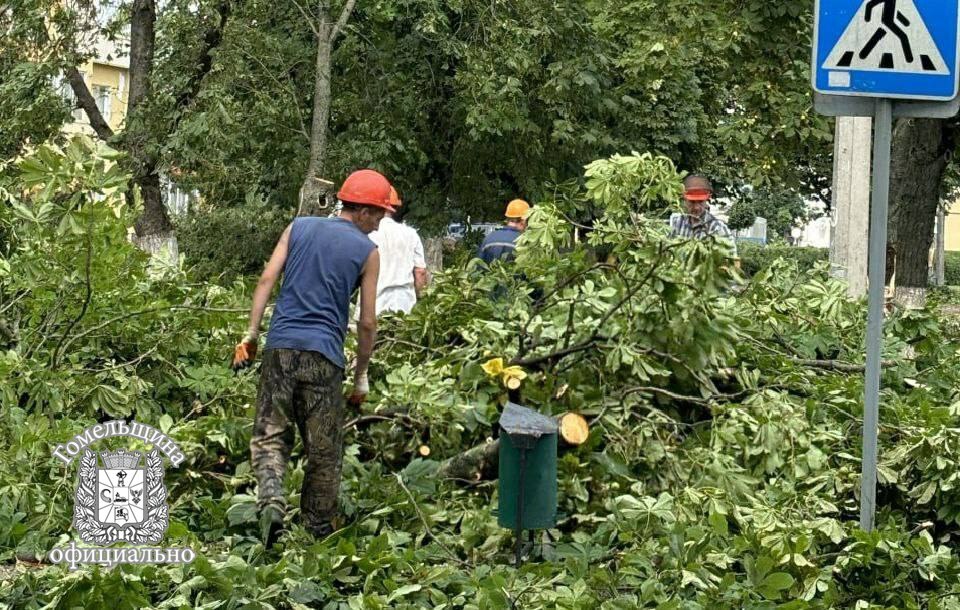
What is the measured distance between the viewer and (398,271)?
408 inches

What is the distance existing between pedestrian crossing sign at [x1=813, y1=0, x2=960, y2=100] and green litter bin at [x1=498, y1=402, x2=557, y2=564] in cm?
192

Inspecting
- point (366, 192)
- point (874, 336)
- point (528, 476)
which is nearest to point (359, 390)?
point (366, 192)

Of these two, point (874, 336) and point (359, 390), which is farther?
point (359, 390)

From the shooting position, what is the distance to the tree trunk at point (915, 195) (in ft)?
60.6

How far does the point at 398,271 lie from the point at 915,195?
34.3 ft

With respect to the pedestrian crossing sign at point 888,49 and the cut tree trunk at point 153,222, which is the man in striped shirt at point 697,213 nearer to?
the pedestrian crossing sign at point 888,49

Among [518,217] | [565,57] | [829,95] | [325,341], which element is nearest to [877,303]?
[829,95]

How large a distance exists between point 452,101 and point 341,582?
20405 millimetres

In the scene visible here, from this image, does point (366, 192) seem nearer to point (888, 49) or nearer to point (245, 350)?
point (245, 350)

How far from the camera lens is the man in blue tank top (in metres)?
6.57

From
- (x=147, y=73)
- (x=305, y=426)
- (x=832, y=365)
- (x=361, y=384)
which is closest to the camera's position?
(x=305, y=426)

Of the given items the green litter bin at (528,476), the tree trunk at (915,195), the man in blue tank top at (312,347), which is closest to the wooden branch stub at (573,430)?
the green litter bin at (528,476)

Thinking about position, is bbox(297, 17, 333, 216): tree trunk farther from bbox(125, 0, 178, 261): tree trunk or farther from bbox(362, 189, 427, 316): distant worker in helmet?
bbox(362, 189, 427, 316): distant worker in helmet

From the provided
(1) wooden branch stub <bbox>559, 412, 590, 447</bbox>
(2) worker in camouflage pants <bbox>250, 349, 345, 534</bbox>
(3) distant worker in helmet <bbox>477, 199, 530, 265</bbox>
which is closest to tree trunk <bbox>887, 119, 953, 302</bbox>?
(3) distant worker in helmet <bbox>477, 199, 530, 265</bbox>
